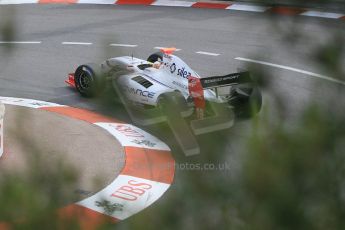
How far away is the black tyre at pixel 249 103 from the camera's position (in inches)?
67.6

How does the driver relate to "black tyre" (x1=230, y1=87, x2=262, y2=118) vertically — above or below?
below

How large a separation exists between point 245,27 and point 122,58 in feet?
Result: 1.25

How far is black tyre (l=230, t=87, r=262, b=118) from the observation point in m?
1.72

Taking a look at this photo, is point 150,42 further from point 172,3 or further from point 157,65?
point 157,65

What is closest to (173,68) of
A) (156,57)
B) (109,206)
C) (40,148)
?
(156,57)

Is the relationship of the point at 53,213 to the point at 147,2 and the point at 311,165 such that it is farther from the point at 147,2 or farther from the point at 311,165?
the point at 147,2

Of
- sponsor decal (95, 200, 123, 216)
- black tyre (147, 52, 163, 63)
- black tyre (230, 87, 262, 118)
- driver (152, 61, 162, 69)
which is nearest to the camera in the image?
black tyre (230, 87, 262, 118)

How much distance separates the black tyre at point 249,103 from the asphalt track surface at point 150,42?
0.04 m

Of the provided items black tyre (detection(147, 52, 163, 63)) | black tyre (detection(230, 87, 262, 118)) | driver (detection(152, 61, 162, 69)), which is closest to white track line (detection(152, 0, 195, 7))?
black tyre (detection(147, 52, 163, 63))

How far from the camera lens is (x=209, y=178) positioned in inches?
70.7

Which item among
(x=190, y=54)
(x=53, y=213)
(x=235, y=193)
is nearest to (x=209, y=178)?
(x=235, y=193)

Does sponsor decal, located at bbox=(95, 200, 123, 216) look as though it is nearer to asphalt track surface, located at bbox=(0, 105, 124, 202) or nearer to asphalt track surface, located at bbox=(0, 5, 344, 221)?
asphalt track surface, located at bbox=(0, 105, 124, 202)

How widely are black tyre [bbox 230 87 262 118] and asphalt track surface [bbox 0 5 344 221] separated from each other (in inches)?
1.4

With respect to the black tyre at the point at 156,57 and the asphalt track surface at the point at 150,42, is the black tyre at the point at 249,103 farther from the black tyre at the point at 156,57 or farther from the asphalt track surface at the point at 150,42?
the black tyre at the point at 156,57
